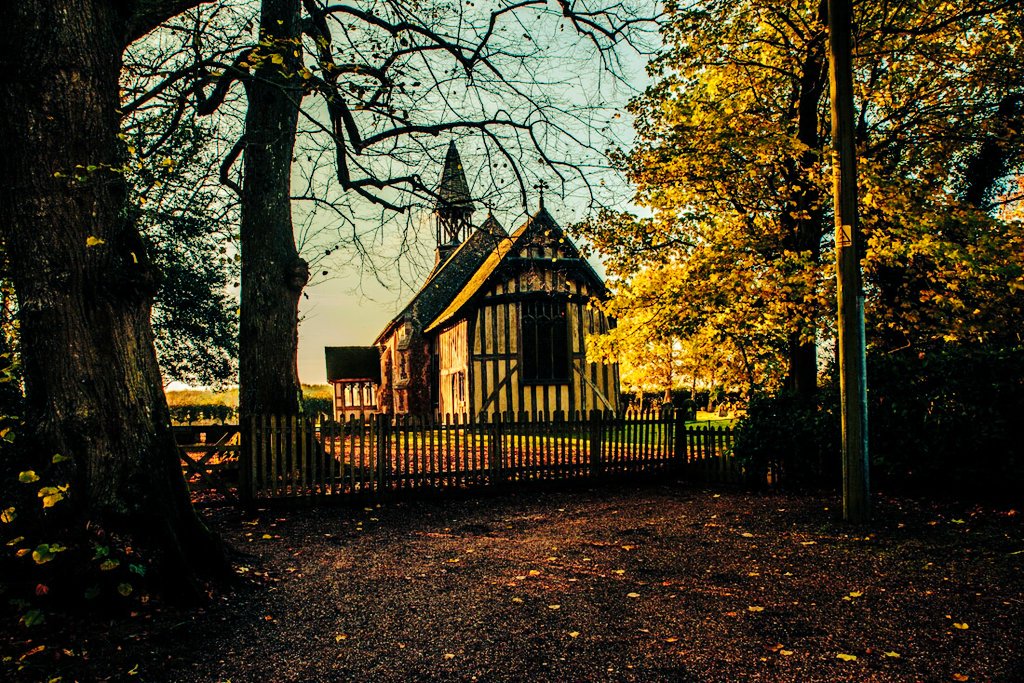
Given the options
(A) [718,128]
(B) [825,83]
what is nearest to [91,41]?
(A) [718,128]

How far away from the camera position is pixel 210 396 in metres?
38.3

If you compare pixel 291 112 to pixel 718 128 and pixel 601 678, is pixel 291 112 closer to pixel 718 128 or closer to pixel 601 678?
pixel 718 128

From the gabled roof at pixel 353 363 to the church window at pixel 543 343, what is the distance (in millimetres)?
21238

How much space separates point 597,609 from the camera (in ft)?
16.4

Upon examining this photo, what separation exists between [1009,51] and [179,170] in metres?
16.2

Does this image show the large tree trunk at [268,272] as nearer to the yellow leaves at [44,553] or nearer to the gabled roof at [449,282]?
the yellow leaves at [44,553]

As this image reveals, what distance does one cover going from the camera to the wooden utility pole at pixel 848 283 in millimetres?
8008

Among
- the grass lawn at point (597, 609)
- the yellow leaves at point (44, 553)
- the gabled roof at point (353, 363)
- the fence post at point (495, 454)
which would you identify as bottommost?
the grass lawn at point (597, 609)

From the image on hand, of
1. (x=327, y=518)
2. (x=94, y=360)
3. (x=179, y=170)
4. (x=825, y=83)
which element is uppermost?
(x=825, y=83)

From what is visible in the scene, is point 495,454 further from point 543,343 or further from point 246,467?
point 543,343

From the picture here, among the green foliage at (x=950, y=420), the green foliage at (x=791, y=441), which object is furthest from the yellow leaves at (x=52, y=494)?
the green foliage at (x=791, y=441)

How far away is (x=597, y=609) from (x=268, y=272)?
7942mm

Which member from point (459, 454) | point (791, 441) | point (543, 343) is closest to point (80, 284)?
point (459, 454)

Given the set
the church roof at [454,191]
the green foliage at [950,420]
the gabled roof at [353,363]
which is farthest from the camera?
the gabled roof at [353,363]
